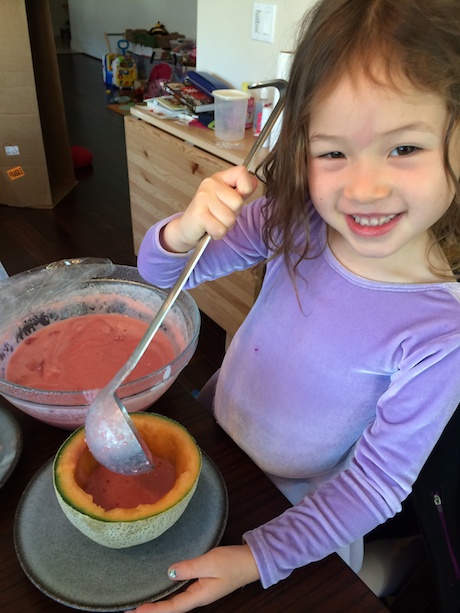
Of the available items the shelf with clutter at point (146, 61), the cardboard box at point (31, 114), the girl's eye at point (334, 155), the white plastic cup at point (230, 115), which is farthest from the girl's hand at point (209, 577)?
the shelf with clutter at point (146, 61)

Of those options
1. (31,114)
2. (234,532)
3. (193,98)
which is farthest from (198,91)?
(234,532)

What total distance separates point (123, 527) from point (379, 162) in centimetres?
44

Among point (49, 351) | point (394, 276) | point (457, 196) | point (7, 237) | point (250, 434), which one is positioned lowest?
point (7, 237)

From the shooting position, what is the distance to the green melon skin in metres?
0.45

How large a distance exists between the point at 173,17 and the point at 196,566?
516cm

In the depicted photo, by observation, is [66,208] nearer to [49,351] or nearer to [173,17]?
[49,351]

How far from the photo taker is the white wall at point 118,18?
4.58m

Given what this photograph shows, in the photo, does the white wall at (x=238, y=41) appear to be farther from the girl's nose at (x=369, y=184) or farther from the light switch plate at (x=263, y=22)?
the girl's nose at (x=369, y=184)

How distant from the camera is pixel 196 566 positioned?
465 mm

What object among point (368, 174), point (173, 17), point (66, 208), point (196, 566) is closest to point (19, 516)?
point (196, 566)

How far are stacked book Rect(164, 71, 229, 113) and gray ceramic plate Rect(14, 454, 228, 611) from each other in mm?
1561

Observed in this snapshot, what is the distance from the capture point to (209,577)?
0.47 metres

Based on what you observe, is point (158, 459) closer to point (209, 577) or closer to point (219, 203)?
point (209, 577)

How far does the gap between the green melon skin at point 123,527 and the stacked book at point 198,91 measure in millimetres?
1601
